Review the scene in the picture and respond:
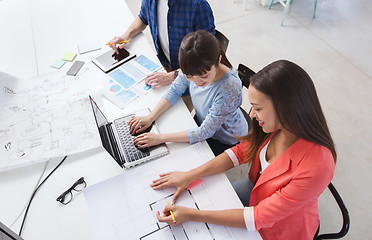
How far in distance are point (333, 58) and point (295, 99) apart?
7.77 feet

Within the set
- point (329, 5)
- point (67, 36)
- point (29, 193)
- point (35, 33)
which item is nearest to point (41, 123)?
point (29, 193)

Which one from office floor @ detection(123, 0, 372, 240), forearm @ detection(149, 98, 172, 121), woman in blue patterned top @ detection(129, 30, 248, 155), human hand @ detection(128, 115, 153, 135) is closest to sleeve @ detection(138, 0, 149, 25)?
woman in blue patterned top @ detection(129, 30, 248, 155)

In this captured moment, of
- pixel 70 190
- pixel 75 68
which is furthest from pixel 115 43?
pixel 70 190

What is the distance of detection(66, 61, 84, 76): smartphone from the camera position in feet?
5.28

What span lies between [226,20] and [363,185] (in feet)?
7.87

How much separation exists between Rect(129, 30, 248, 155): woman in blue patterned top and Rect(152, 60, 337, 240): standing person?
18 cm

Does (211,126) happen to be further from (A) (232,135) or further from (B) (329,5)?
(B) (329,5)

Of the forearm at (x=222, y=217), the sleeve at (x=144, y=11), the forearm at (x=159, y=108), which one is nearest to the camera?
the forearm at (x=222, y=217)

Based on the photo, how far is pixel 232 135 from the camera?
1.48 metres

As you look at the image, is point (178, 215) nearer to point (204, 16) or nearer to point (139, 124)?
point (139, 124)

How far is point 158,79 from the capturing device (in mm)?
1501

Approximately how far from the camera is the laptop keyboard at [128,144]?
1.18 meters

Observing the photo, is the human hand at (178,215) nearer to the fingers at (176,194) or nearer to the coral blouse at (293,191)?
the fingers at (176,194)

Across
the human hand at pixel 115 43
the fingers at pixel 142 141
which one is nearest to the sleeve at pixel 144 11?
the human hand at pixel 115 43
